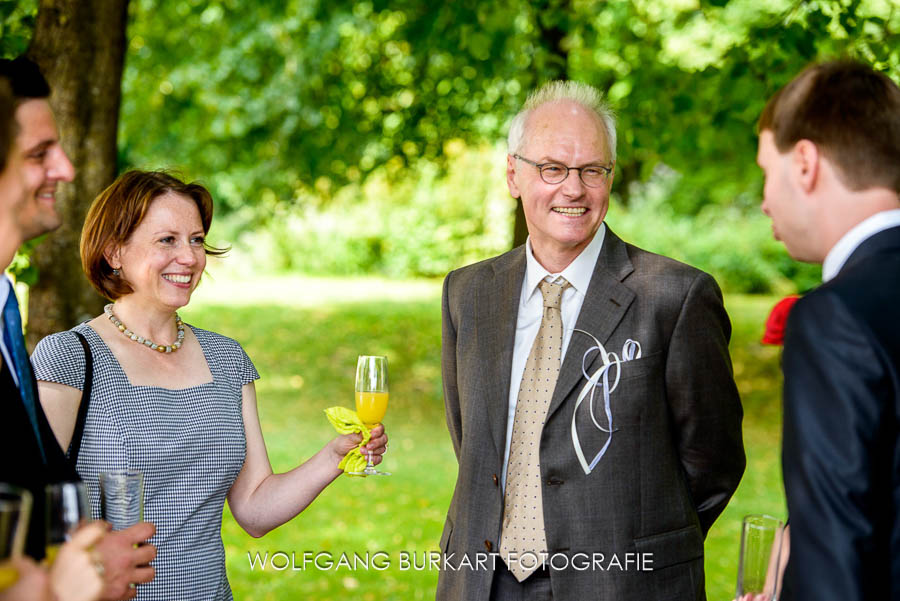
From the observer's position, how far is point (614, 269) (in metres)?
3.25

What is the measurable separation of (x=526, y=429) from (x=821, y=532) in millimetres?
1422

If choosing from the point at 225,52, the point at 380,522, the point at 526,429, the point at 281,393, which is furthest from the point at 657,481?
the point at 281,393

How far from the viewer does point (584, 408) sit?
10.0 feet

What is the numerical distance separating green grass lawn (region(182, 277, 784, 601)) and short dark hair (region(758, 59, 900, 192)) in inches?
145

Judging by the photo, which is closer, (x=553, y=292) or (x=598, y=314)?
(x=598, y=314)

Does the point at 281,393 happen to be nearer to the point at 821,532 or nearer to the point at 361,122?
the point at 361,122

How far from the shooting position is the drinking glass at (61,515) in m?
1.91

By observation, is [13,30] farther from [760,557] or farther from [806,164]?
[760,557]

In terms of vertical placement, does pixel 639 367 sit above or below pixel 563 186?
below

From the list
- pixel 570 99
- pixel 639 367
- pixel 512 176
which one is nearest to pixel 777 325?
pixel 639 367

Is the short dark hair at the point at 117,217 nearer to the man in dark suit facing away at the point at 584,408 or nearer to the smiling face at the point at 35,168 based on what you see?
the smiling face at the point at 35,168

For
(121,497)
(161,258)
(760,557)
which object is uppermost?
(161,258)

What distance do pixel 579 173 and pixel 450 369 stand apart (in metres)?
0.94

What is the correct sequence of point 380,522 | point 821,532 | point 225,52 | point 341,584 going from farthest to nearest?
point 225,52 < point 380,522 < point 341,584 < point 821,532
